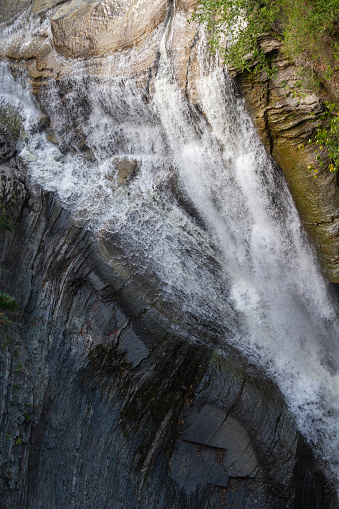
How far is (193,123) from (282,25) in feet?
8.03

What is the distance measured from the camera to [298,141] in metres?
7.64

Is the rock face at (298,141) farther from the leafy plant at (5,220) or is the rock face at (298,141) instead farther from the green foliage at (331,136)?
the leafy plant at (5,220)

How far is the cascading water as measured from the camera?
8.17 metres

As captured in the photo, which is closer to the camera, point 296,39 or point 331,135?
point 296,39

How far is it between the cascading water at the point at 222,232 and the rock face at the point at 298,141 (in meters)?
0.25

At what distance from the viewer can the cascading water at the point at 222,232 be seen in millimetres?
8172

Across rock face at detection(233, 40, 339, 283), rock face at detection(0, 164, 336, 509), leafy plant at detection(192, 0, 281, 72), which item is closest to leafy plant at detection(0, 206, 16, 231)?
rock face at detection(0, 164, 336, 509)

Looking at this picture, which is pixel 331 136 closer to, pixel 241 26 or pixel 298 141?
pixel 298 141

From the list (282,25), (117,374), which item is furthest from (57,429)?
(282,25)

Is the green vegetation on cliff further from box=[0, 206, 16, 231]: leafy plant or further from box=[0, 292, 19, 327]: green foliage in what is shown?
box=[0, 292, 19, 327]: green foliage

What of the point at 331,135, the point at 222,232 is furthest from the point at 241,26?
the point at 222,232

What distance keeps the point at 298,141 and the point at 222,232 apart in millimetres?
2371

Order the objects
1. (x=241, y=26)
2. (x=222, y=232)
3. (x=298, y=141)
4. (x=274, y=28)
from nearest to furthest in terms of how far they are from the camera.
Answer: (x=274, y=28)
(x=241, y=26)
(x=298, y=141)
(x=222, y=232)

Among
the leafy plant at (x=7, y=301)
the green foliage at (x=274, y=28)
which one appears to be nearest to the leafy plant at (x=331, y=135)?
the green foliage at (x=274, y=28)
